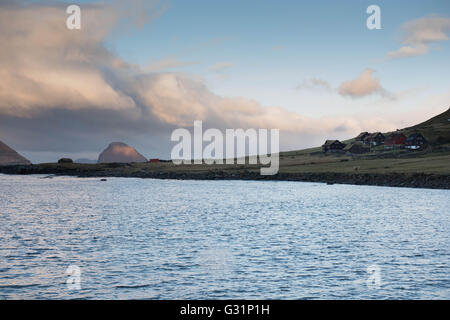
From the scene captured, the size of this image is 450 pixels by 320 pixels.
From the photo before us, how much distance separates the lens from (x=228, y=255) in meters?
36.1

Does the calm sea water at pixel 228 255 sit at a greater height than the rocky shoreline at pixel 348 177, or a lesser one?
lesser

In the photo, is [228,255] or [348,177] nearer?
[228,255]

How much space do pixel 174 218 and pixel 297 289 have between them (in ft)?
126

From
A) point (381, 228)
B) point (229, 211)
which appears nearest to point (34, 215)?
point (229, 211)

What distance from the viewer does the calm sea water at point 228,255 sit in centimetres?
2609

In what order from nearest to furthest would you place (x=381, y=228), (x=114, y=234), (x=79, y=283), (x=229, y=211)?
(x=79, y=283) → (x=114, y=234) → (x=381, y=228) → (x=229, y=211)

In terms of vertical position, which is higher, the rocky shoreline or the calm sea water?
the rocky shoreline

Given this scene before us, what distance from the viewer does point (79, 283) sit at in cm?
2727

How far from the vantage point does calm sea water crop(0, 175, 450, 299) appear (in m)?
26.1

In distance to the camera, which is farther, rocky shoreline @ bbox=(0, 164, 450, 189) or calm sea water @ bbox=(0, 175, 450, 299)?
rocky shoreline @ bbox=(0, 164, 450, 189)

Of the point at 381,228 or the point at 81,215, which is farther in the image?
the point at 81,215

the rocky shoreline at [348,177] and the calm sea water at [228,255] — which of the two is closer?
the calm sea water at [228,255]

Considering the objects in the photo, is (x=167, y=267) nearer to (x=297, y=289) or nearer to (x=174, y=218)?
(x=297, y=289)

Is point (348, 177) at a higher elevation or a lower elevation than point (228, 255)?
higher
